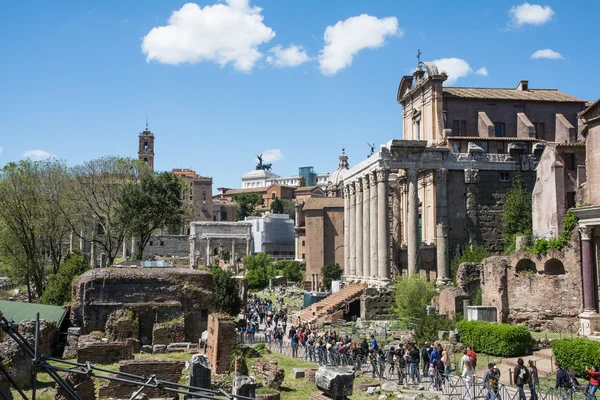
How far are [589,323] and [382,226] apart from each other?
48.4 ft

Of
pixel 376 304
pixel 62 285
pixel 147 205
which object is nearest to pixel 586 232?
pixel 376 304

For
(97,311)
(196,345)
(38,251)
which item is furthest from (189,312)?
(38,251)

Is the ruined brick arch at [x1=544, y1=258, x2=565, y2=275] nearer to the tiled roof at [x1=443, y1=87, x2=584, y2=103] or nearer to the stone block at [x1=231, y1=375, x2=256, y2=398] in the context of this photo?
the tiled roof at [x1=443, y1=87, x2=584, y2=103]

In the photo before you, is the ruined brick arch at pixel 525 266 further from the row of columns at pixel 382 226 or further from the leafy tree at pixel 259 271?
the leafy tree at pixel 259 271

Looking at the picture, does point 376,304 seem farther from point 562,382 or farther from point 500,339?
point 562,382

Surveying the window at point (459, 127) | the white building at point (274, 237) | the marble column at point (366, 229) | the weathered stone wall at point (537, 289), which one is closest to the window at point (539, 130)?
the window at point (459, 127)

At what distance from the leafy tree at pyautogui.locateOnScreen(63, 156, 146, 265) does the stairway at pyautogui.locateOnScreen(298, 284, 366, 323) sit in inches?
608

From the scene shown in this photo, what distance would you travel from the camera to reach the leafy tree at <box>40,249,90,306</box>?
36.1m

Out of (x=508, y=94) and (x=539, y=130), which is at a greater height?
(x=508, y=94)

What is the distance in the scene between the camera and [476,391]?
58.7 feet

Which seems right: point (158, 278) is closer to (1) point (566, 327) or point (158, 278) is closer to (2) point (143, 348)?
(2) point (143, 348)

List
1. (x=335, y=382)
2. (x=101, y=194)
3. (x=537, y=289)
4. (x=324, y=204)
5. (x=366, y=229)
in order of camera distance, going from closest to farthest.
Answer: (x=335, y=382), (x=537, y=289), (x=366, y=229), (x=101, y=194), (x=324, y=204)

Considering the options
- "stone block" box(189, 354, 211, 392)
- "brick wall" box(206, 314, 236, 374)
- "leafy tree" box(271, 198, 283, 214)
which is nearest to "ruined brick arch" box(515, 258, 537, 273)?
"brick wall" box(206, 314, 236, 374)

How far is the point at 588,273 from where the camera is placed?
25656 millimetres
